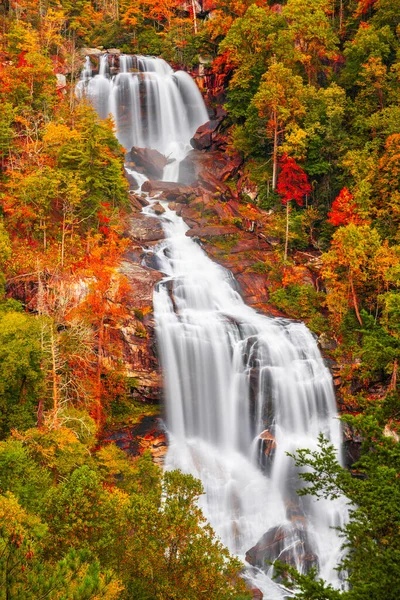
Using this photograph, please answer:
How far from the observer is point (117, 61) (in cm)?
5341

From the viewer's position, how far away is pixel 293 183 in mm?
39500

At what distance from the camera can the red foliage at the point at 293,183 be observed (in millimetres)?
39094

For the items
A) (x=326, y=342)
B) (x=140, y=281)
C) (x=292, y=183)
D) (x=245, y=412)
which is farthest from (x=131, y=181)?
(x=245, y=412)

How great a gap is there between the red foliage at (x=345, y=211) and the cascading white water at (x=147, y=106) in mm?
18307

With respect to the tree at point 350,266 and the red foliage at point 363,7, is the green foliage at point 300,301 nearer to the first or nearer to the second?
the tree at point 350,266

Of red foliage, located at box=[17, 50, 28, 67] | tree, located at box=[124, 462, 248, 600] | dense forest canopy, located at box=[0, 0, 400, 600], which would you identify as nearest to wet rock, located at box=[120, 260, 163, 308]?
dense forest canopy, located at box=[0, 0, 400, 600]

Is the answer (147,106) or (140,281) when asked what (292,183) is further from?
(147,106)

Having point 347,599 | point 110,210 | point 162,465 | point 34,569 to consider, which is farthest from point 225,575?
point 110,210

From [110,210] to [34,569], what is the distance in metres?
27.0

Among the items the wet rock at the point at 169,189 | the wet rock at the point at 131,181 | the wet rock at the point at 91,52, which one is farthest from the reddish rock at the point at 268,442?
the wet rock at the point at 91,52

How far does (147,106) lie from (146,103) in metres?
0.32

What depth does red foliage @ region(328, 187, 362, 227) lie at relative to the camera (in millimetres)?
34000

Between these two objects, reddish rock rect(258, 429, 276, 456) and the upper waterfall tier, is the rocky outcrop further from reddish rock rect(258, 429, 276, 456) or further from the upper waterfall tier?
the upper waterfall tier

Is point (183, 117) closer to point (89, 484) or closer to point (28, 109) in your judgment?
point (28, 109)
